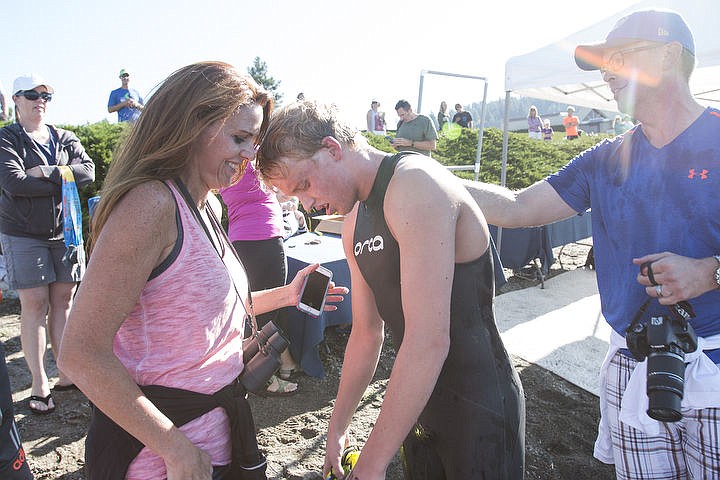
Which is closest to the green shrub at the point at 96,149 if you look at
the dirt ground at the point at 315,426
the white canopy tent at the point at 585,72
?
the dirt ground at the point at 315,426

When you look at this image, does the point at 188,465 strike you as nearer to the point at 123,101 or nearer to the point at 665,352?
the point at 665,352

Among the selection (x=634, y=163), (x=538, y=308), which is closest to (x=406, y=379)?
(x=634, y=163)

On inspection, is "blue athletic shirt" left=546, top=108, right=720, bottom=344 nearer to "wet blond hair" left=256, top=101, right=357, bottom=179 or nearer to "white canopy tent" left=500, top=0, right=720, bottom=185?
"wet blond hair" left=256, top=101, right=357, bottom=179

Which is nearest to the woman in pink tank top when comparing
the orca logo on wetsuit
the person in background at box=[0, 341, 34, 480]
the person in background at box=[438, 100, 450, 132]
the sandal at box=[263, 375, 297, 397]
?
the orca logo on wetsuit

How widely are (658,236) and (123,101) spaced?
839cm

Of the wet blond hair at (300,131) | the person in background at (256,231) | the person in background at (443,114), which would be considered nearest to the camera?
the wet blond hair at (300,131)

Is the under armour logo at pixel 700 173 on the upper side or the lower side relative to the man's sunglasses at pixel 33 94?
lower

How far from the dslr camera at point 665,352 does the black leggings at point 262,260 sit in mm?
2672

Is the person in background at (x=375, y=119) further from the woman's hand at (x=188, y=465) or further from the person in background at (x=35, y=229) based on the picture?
the woman's hand at (x=188, y=465)

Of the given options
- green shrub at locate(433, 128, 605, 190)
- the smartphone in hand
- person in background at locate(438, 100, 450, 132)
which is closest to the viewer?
the smartphone in hand

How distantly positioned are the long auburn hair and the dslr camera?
54.6 inches

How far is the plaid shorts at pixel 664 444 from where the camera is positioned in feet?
4.87

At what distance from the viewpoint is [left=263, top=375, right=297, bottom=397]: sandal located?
13.0 ft

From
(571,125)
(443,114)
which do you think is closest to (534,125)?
(571,125)
